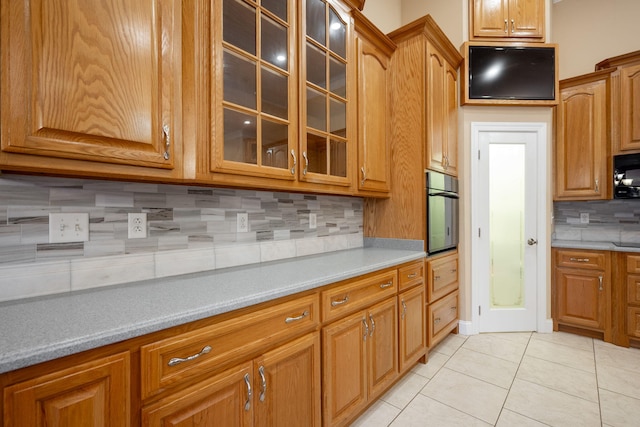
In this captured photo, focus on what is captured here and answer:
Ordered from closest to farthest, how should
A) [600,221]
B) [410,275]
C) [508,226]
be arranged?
[410,275]
[508,226]
[600,221]

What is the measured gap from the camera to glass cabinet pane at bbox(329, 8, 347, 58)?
71.0 inches

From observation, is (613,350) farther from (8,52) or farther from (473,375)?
(8,52)

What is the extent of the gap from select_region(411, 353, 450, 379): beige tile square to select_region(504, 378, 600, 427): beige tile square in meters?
0.48

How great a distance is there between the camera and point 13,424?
60cm

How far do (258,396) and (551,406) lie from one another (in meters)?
1.89

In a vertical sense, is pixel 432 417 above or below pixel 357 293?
below

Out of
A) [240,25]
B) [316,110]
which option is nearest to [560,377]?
[316,110]

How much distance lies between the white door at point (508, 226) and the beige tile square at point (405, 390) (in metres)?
1.15

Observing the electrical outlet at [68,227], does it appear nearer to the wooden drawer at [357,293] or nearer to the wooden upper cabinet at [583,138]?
the wooden drawer at [357,293]

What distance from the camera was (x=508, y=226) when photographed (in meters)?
2.84

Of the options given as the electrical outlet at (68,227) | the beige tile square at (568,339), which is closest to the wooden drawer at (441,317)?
the beige tile square at (568,339)

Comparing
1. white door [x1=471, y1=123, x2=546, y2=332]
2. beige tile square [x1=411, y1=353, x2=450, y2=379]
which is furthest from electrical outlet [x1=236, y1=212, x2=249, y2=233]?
white door [x1=471, y1=123, x2=546, y2=332]

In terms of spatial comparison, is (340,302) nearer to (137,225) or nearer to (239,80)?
(137,225)

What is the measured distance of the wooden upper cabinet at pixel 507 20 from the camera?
2.73m
